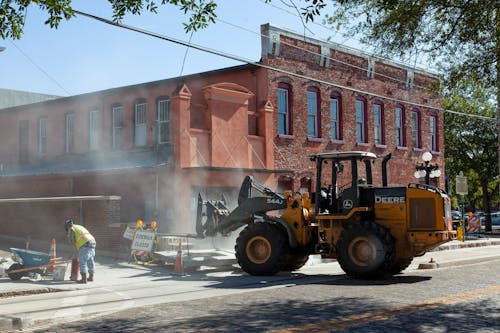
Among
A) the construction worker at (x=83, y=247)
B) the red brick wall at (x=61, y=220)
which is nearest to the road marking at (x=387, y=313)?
the construction worker at (x=83, y=247)

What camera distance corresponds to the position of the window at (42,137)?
31639 mm

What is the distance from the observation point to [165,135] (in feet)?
83.9

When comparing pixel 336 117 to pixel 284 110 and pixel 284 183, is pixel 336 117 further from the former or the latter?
pixel 284 183

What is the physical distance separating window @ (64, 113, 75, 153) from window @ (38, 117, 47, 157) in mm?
1693

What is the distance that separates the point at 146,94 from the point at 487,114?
25481 millimetres

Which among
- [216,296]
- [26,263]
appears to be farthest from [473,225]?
[26,263]

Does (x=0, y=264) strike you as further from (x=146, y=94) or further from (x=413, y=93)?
(x=413, y=93)

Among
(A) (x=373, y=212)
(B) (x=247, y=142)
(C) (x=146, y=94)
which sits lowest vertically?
(A) (x=373, y=212)

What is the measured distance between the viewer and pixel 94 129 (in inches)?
1148

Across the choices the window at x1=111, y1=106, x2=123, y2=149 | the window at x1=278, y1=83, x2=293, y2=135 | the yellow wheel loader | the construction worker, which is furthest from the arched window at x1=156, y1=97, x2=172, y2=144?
the construction worker

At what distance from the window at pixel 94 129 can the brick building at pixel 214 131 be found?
0.07 meters

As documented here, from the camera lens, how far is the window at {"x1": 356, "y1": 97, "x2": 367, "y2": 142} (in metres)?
29.8

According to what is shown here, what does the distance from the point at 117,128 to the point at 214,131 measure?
684cm

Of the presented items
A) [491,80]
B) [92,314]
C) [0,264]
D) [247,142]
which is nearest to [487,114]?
[247,142]
